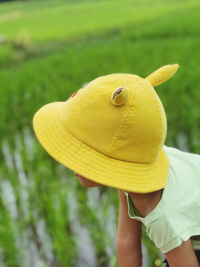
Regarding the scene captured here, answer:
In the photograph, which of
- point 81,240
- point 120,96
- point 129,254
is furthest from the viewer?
point 81,240

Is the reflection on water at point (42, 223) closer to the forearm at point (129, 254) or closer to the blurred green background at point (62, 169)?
the blurred green background at point (62, 169)

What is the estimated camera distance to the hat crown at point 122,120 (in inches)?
33.7

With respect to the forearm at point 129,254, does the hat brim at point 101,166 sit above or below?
above

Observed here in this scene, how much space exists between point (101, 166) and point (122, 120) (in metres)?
0.12

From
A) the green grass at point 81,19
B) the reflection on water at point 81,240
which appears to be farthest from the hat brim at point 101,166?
the green grass at point 81,19

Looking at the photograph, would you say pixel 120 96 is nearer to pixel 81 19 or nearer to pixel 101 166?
pixel 101 166

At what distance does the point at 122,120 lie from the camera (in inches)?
33.5

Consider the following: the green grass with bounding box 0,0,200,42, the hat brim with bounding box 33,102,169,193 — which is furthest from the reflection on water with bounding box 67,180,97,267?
the green grass with bounding box 0,0,200,42

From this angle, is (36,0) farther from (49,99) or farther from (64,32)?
(49,99)

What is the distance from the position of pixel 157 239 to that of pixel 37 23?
42.2 ft

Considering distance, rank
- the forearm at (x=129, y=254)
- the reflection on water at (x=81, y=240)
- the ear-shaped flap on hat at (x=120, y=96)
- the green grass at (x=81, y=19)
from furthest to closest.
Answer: the green grass at (x=81, y=19), the reflection on water at (x=81, y=240), the forearm at (x=129, y=254), the ear-shaped flap on hat at (x=120, y=96)

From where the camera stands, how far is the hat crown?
0.86 meters

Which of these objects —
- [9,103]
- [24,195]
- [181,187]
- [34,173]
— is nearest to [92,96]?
[181,187]

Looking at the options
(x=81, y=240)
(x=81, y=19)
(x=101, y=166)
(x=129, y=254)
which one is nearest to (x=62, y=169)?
(x=81, y=240)
